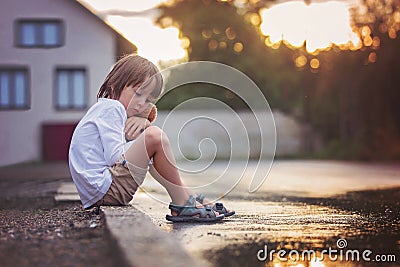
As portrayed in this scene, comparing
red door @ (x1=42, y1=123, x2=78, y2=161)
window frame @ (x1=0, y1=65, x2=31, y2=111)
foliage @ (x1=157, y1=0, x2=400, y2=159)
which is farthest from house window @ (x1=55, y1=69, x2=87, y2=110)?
foliage @ (x1=157, y1=0, x2=400, y2=159)

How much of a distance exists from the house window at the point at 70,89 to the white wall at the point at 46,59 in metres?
0.20

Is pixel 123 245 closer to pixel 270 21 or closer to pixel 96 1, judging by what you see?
pixel 96 1

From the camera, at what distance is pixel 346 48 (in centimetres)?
2641

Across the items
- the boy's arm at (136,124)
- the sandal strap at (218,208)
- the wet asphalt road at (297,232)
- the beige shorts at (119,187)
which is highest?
the boy's arm at (136,124)

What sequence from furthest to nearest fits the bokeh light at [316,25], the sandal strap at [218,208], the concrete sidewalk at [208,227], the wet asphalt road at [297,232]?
1. the bokeh light at [316,25]
2. the sandal strap at [218,208]
3. the wet asphalt road at [297,232]
4. the concrete sidewalk at [208,227]

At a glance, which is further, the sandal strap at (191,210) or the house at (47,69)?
the house at (47,69)

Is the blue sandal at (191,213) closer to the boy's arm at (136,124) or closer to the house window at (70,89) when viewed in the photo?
the boy's arm at (136,124)

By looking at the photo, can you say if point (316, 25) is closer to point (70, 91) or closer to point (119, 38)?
point (119, 38)

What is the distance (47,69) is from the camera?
22.8 m

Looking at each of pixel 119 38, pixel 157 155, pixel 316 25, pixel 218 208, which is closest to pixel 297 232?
pixel 218 208

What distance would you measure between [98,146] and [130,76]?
0.50 meters

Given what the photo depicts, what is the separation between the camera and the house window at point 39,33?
22.6m

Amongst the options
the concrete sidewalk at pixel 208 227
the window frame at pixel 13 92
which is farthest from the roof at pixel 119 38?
the concrete sidewalk at pixel 208 227

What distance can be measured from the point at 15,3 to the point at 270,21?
15.0 m
